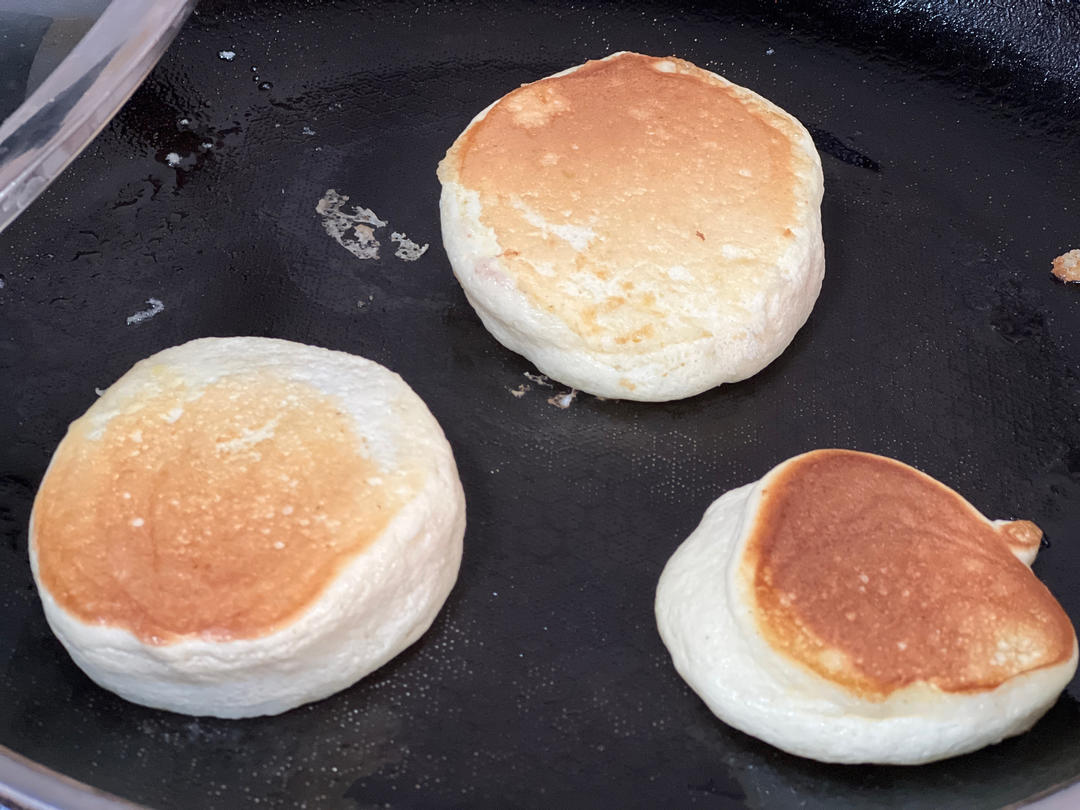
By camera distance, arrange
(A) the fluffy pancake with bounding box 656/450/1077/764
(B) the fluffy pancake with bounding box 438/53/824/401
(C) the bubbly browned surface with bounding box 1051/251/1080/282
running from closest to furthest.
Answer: (A) the fluffy pancake with bounding box 656/450/1077/764 < (B) the fluffy pancake with bounding box 438/53/824/401 < (C) the bubbly browned surface with bounding box 1051/251/1080/282

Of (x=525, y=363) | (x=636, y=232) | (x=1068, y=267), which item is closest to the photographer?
(x=636, y=232)

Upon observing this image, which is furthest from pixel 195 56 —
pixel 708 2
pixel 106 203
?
pixel 708 2

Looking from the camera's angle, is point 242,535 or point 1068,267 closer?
point 242,535

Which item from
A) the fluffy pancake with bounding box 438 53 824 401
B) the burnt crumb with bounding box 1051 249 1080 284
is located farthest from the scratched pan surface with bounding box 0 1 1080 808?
the fluffy pancake with bounding box 438 53 824 401

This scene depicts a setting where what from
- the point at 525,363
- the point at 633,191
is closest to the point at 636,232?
the point at 633,191

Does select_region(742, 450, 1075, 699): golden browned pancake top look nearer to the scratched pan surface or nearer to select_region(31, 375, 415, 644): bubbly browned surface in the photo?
the scratched pan surface

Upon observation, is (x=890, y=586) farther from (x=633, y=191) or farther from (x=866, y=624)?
(x=633, y=191)

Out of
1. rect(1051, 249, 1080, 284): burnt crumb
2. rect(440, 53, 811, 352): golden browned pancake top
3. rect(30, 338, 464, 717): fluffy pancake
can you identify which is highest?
rect(1051, 249, 1080, 284): burnt crumb
